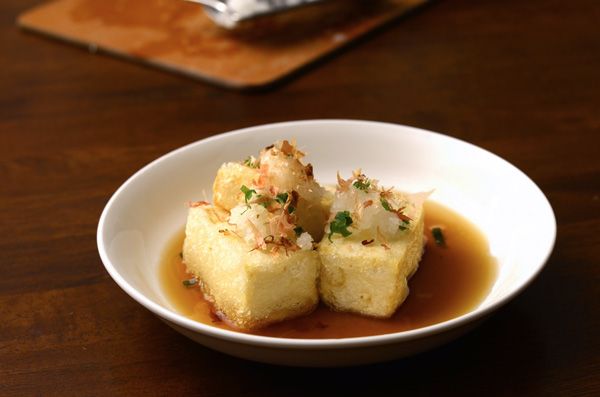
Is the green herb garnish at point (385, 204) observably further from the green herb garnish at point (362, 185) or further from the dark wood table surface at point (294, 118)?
the dark wood table surface at point (294, 118)

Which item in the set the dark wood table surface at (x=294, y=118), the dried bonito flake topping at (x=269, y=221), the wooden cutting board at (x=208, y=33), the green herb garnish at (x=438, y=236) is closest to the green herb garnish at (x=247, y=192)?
the dried bonito flake topping at (x=269, y=221)

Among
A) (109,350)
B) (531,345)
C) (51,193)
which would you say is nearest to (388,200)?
(531,345)

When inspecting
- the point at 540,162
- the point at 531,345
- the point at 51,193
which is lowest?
the point at 51,193

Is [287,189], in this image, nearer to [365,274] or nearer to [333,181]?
[365,274]

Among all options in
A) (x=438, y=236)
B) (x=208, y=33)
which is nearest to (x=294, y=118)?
(x=208, y=33)

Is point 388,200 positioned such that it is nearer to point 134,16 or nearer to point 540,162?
point 540,162

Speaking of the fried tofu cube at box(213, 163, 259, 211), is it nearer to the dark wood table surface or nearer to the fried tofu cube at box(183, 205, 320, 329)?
the fried tofu cube at box(183, 205, 320, 329)

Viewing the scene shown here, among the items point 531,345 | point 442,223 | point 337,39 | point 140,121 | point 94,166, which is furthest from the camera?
point 337,39
